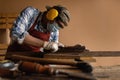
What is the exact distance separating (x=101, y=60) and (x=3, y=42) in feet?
5.75

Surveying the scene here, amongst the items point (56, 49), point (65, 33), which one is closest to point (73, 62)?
point (56, 49)

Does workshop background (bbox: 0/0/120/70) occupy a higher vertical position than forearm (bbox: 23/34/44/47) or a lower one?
higher

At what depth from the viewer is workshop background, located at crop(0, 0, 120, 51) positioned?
5.15 meters

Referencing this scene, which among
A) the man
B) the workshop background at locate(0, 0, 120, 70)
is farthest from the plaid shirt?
the workshop background at locate(0, 0, 120, 70)

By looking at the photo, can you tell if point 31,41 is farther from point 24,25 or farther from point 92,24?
point 92,24

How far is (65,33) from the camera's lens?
5.16 meters

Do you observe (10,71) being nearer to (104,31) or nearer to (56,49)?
(56,49)

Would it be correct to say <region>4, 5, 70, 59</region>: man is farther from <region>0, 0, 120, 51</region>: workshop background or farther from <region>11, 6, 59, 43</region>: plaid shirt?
<region>0, 0, 120, 51</region>: workshop background

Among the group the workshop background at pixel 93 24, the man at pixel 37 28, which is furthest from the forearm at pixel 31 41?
the workshop background at pixel 93 24

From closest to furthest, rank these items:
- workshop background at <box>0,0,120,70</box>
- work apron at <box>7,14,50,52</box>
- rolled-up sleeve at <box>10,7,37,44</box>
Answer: rolled-up sleeve at <box>10,7,37,44</box> < work apron at <box>7,14,50,52</box> < workshop background at <box>0,0,120,70</box>

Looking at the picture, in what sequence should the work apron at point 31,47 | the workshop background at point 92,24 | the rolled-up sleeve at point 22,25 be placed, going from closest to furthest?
the rolled-up sleeve at point 22,25
the work apron at point 31,47
the workshop background at point 92,24

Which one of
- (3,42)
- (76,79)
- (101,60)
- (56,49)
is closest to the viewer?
(76,79)

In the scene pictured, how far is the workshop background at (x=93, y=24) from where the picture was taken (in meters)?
5.15

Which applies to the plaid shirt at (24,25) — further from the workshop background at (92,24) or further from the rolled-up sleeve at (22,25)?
the workshop background at (92,24)
